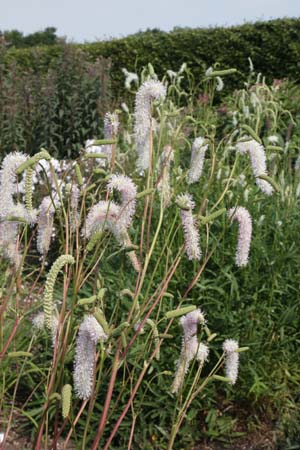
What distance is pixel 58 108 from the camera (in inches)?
272

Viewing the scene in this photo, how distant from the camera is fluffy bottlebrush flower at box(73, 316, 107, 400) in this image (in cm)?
138

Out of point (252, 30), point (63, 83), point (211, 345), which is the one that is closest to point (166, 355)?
point (211, 345)

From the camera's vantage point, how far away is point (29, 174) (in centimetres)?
150

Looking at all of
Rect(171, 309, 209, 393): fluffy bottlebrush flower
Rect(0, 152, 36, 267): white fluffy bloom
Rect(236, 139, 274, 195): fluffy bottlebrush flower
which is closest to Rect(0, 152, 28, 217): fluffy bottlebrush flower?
Rect(0, 152, 36, 267): white fluffy bloom

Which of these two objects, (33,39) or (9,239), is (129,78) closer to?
(9,239)

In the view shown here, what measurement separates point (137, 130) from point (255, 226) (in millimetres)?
1693

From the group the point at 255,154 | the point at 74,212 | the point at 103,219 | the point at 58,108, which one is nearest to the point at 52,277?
the point at 103,219

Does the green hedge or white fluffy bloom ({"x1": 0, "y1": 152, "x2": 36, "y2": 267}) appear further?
the green hedge

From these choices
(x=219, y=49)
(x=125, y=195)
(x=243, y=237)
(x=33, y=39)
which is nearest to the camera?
(x=125, y=195)

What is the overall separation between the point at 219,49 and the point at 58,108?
5503 mm

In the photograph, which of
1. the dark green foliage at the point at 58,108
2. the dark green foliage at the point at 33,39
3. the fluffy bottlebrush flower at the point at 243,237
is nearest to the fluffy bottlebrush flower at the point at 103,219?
the fluffy bottlebrush flower at the point at 243,237

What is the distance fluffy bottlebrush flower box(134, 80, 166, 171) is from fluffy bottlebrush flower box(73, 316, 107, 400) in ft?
1.70

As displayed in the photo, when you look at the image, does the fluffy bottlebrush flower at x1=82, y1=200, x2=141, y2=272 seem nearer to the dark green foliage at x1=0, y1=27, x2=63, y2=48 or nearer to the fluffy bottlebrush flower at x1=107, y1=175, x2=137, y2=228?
the fluffy bottlebrush flower at x1=107, y1=175, x2=137, y2=228

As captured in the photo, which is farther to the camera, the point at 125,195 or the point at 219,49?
the point at 219,49
